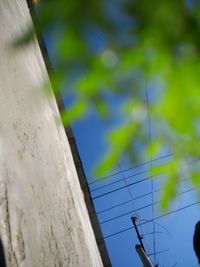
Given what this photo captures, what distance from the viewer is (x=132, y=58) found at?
2.70 ft

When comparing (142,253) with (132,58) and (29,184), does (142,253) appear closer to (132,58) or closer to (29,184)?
(29,184)

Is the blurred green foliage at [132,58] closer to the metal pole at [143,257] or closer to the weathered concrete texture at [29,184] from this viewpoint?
the weathered concrete texture at [29,184]

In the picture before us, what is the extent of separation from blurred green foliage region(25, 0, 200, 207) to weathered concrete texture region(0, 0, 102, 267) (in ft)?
1.38

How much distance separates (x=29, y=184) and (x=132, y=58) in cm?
148

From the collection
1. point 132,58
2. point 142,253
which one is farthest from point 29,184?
point 142,253

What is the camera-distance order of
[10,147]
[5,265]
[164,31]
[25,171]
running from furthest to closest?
[25,171], [10,147], [5,265], [164,31]

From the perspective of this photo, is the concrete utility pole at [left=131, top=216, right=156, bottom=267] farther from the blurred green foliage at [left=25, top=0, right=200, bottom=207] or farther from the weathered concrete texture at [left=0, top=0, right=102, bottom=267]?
the blurred green foliage at [left=25, top=0, right=200, bottom=207]

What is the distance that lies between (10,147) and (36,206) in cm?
46

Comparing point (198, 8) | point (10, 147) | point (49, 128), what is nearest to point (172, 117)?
point (198, 8)

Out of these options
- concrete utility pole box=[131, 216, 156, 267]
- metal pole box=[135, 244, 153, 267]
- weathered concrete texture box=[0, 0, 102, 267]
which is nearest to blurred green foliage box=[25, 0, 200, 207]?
weathered concrete texture box=[0, 0, 102, 267]

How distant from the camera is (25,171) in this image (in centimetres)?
206

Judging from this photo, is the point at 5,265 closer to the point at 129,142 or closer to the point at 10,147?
the point at 10,147

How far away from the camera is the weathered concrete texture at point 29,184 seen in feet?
5.52

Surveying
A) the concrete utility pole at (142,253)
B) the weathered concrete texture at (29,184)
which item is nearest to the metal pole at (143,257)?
the concrete utility pole at (142,253)
